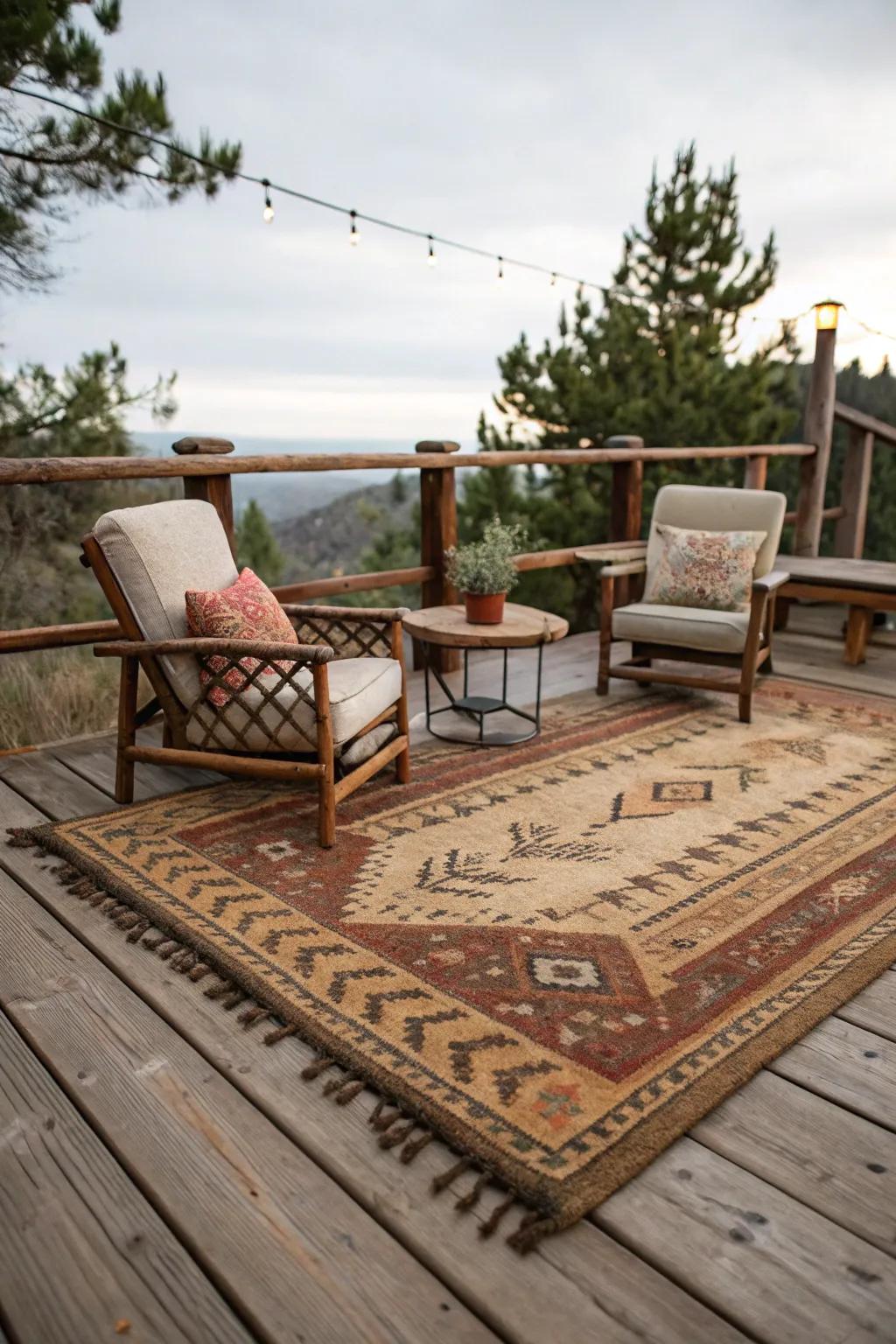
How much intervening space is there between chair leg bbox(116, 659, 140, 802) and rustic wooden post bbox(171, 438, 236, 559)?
800 mm

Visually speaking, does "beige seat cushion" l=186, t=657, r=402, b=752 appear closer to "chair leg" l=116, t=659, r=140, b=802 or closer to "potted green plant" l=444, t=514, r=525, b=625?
"chair leg" l=116, t=659, r=140, b=802

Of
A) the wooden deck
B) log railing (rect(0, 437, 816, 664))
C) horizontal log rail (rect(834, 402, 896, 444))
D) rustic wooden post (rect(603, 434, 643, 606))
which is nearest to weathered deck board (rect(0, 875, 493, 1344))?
the wooden deck

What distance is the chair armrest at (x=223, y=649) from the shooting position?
2.48 meters

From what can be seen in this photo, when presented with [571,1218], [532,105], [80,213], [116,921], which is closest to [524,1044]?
[571,1218]

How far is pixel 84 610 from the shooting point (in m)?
8.14

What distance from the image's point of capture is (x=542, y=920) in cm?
222

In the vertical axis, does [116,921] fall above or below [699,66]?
below

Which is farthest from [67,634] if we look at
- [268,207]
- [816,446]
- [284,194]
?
[816,446]

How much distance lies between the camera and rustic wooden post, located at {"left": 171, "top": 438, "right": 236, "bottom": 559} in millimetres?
3414

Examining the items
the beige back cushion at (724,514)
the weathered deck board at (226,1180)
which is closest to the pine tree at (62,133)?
the beige back cushion at (724,514)

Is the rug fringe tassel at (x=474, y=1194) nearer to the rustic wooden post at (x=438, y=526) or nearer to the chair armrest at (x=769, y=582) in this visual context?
the chair armrest at (x=769, y=582)

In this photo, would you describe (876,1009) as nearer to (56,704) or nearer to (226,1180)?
(226,1180)

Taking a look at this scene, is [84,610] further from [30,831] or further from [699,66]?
[699,66]

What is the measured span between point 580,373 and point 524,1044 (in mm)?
10282
